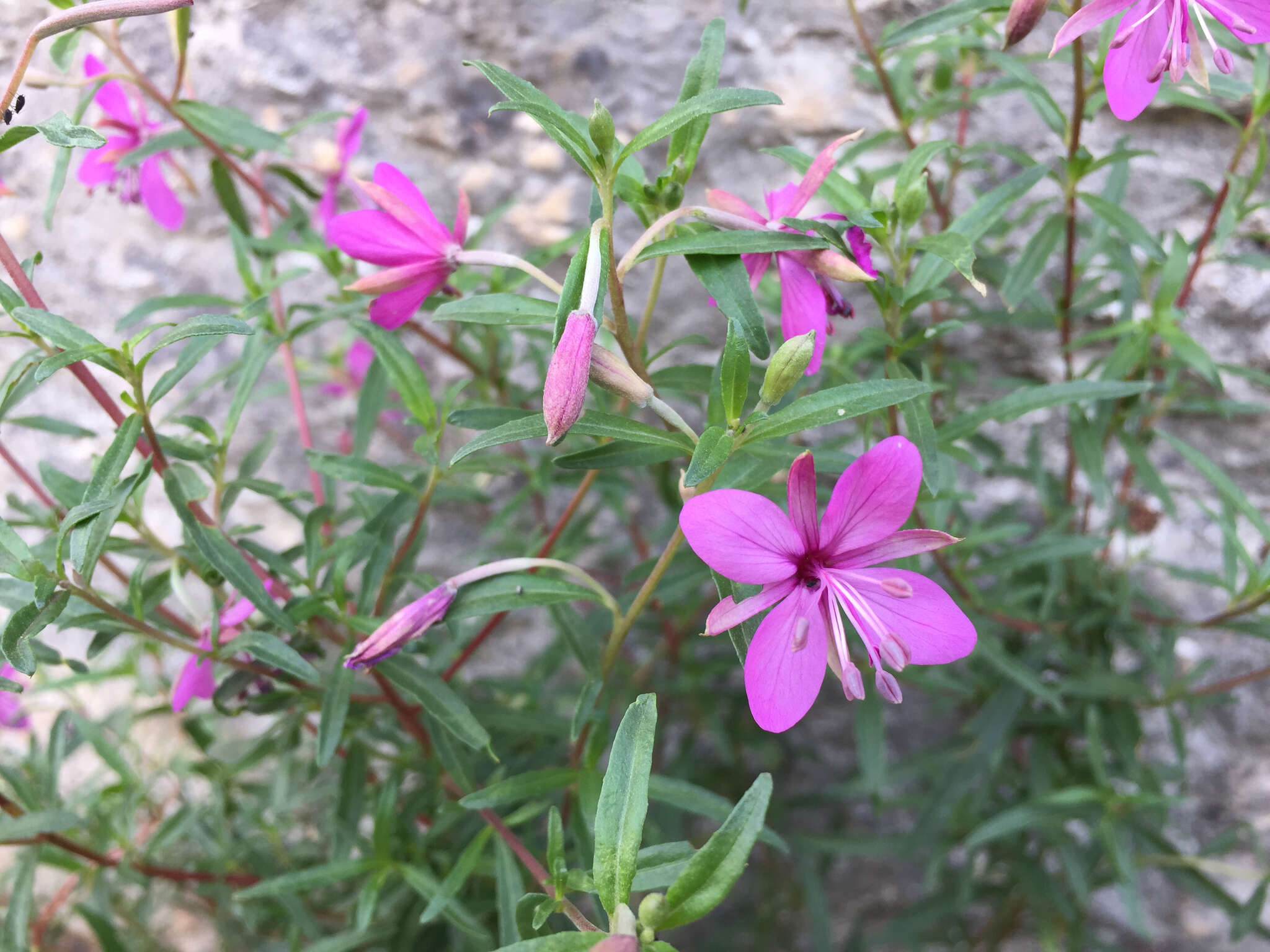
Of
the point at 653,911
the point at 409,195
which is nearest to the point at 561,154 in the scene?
the point at 409,195

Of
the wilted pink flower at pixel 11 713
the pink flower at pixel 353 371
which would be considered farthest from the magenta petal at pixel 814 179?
the wilted pink flower at pixel 11 713

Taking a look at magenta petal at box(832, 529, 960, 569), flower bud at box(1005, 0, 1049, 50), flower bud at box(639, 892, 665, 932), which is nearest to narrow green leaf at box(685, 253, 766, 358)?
magenta petal at box(832, 529, 960, 569)

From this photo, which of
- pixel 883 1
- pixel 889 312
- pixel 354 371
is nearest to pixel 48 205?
pixel 354 371

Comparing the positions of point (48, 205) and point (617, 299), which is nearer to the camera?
point (617, 299)

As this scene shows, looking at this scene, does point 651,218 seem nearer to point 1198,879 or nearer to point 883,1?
point 883,1

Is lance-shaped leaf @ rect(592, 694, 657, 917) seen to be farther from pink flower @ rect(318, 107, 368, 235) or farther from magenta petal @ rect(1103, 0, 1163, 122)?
pink flower @ rect(318, 107, 368, 235)

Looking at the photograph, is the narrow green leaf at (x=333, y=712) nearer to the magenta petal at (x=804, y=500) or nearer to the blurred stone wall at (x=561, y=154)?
the magenta petal at (x=804, y=500)

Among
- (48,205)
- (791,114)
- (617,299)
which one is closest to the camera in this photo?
(617,299)

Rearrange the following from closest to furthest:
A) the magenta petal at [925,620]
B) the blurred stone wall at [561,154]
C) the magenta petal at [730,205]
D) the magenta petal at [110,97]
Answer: the magenta petal at [925,620] < the magenta petal at [730,205] < the magenta petal at [110,97] < the blurred stone wall at [561,154]
